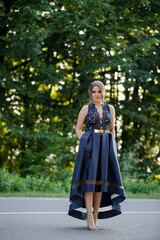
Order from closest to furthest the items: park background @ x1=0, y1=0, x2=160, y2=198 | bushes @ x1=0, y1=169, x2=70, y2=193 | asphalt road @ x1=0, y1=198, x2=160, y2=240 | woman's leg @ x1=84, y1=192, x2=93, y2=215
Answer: asphalt road @ x1=0, y1=198, x2=160, y2=240, woman's leg @ x1=84, y1=192, x2=93, y2=215, bushes @ x1=0, y1=169, x2=70, y2=193, park background @ x1=0, y1=0, x2=160, y2=198

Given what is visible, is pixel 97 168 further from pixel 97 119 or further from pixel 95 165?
pixel 97 119

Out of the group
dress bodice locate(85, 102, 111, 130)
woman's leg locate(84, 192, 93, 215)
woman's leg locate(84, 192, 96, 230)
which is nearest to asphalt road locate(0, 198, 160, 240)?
woman's leg locate(84, 192, 96, 230)

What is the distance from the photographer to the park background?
1638 centimetres

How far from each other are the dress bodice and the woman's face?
4.3 inches

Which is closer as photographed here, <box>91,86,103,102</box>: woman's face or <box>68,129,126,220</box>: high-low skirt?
<box>68,129,126,220</box>: high-low skirt

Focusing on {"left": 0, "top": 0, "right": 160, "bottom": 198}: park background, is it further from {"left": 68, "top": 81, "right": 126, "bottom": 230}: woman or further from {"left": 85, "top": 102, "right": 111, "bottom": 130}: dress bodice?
{"left": 85, "top": 102, "right": 111, "bottom": 130}: dress bodice

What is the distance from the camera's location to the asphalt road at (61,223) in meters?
5.69

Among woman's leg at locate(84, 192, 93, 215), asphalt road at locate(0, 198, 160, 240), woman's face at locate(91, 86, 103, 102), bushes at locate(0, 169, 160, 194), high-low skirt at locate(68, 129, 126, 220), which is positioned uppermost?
woman's face at locate(91, 86, 103, 102)

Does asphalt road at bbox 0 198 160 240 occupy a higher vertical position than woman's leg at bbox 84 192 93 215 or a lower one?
lower

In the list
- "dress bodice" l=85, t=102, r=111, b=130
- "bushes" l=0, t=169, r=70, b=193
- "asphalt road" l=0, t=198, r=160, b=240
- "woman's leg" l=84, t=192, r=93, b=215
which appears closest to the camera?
"asphalt road" l=0, t=198, r=160, b=240

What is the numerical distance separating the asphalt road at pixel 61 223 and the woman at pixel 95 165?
34cm

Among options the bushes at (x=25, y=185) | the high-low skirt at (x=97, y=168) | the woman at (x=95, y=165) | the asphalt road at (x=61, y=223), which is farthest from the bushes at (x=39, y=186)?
the high-low skirt at (x=97, y=168)

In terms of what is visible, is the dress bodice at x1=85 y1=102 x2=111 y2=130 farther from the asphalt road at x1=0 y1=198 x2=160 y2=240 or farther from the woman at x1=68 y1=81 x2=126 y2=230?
the asphalt road at x1=0 y1=198 x2=160 y2=240

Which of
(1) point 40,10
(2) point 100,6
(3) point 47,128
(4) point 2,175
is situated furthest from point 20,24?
(4) point 2,175
